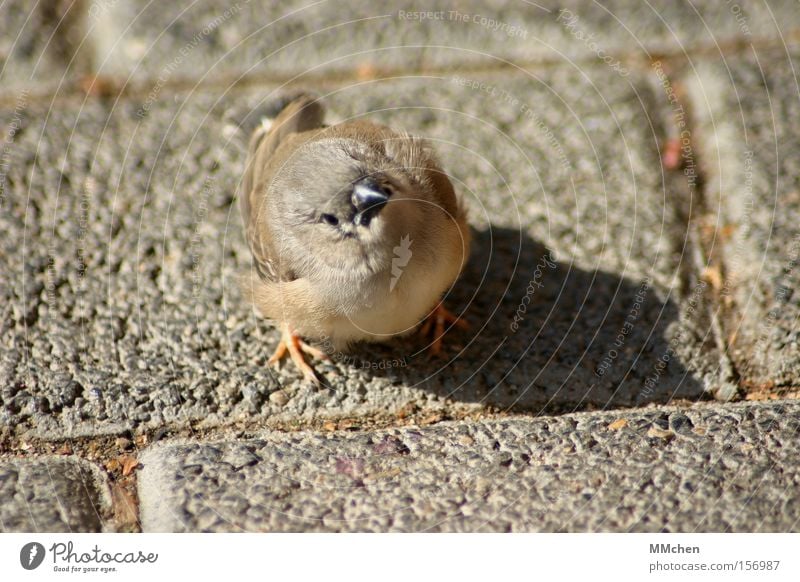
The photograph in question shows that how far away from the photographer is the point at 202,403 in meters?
2.74

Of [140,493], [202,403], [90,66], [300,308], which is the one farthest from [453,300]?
[90,66]

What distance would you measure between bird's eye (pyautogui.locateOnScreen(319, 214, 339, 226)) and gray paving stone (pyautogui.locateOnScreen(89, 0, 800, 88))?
152 centimetres

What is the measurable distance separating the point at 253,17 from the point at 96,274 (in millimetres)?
1682

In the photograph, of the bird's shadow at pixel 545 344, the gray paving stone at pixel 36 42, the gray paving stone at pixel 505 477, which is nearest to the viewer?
the gray paving stone at pixel 505 477

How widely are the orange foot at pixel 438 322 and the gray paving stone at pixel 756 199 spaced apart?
1.00m

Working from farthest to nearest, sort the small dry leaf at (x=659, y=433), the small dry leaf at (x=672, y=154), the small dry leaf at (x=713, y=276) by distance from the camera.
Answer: the small dry leaf at (x=672, y=154)
the small dry leaf at (x=713, y=276)
the small dry leaf at (x=659, y=433)

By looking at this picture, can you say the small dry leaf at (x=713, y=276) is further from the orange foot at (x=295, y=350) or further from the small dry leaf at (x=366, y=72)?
the small dry leaf at (x=366, y=72)

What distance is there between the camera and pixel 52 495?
92.6 inches

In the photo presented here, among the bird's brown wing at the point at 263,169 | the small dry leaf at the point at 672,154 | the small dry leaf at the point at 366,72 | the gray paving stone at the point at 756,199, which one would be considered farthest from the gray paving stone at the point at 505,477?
the small dry leaf at the point at 366,72

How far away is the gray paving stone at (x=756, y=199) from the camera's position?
9.28 ft

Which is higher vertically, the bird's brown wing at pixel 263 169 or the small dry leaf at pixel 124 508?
the bird's brown wing at pixel 263 169

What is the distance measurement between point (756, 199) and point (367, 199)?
174 cm

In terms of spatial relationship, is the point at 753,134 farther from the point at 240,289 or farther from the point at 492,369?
the point at 240,289

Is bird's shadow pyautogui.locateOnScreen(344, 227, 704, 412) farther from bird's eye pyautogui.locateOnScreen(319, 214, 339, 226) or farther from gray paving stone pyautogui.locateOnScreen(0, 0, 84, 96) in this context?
gray paving stone pyautogui.locateOnScreen(0, 0, 84, 96)
